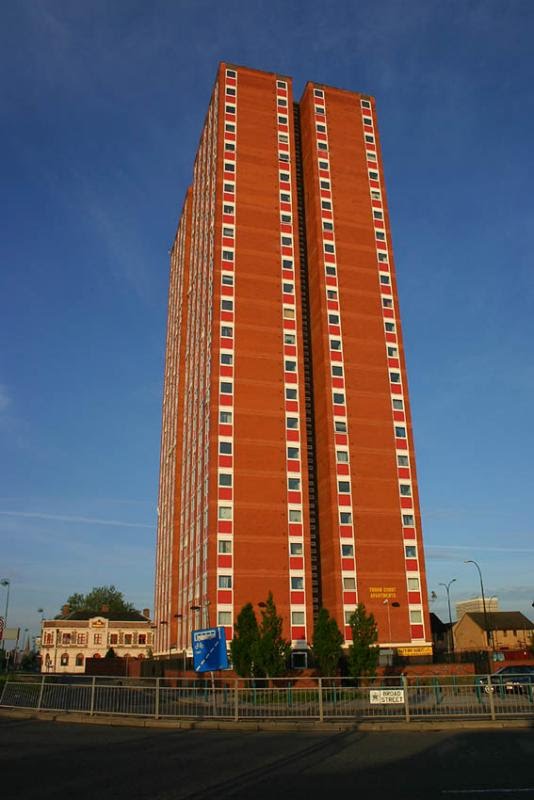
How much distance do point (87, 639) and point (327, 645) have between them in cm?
8626

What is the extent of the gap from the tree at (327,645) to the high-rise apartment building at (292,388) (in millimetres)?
10182

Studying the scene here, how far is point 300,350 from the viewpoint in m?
66.6

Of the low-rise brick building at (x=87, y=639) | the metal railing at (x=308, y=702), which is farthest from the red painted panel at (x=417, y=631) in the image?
the low-rise brick building at (x=87, y=639)

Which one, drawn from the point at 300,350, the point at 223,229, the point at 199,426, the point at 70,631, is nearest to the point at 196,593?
the point at 199,426

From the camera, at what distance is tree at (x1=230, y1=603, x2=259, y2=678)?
4366 centimetres

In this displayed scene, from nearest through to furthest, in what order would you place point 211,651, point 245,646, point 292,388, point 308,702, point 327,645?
point 308,702
point 211,651
point 245,646
point 327,645
point 292,388

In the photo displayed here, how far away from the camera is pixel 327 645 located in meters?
45.1

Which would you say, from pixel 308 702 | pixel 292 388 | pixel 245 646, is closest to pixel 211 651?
pixel 308 702

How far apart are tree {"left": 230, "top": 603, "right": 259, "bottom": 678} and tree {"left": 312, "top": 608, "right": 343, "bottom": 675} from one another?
14.8ft

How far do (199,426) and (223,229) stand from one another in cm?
2128

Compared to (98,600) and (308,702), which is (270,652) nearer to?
(308,702)

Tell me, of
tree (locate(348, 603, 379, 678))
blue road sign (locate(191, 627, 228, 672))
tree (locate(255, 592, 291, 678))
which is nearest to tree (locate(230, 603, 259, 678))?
tree (locate(255, 592, 291, 678))

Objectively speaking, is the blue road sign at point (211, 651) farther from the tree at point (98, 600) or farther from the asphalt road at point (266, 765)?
the tree at point (98, 600)

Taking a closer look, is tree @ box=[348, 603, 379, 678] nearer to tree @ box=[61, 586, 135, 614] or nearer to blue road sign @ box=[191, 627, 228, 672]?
blue road sign @ box=[191, 627, 228, 672]
